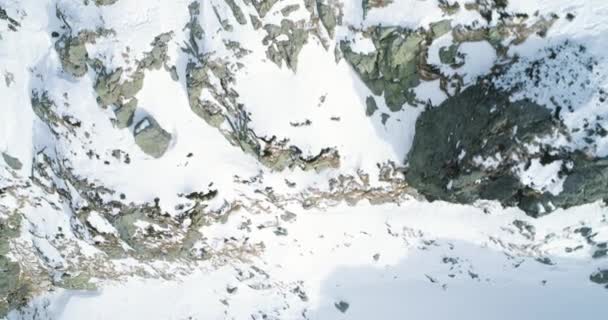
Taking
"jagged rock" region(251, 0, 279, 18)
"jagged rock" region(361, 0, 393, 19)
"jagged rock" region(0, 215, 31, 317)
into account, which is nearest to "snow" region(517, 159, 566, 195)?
"jagged rock" region(361, 0, 393, 19)

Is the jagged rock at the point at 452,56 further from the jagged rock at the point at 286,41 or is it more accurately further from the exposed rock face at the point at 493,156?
the jagged rock at the point at 286,41

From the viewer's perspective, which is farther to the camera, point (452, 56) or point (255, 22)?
point (255, 22)

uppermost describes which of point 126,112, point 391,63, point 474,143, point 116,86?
point 391,63

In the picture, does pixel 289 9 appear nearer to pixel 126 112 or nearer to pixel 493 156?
pixel 126 112

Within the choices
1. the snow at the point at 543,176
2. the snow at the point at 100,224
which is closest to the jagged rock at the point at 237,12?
the snow at the point at 100,224

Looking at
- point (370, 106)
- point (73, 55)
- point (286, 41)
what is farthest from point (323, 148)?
point (73, 55)

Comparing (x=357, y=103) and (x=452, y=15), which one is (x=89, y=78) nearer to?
(x=357, y=103)
